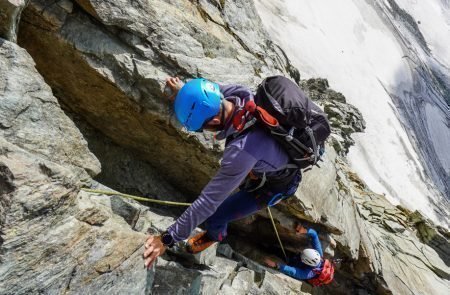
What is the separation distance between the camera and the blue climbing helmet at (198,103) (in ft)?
15.4

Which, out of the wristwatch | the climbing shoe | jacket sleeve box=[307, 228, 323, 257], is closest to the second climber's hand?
the wristwatch

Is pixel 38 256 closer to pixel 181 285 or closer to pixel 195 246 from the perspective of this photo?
pixel 181 285

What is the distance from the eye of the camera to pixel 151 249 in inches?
194

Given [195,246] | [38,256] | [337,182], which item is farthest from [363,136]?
[38,256]

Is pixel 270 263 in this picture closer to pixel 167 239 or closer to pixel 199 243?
pixel 199 243

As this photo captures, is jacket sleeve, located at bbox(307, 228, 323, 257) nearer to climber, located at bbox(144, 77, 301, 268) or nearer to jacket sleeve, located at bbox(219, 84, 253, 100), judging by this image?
climber, located at bbox(144, 77, 301, 268)

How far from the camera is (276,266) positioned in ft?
27.9

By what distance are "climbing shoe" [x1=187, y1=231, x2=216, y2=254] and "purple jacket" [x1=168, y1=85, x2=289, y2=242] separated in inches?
43.8

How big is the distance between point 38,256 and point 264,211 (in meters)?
4.95

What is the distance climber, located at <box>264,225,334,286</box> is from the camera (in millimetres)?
8234

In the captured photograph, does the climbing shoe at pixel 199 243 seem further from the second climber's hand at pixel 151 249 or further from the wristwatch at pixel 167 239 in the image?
the wristwatch at pixel 167 239

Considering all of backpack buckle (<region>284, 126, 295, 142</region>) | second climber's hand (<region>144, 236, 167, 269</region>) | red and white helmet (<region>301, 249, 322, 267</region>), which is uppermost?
backpack buckle (<region>284, 126, 295, 142</region>)

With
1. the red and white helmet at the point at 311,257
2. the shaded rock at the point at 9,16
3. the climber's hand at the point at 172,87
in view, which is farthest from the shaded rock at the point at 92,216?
the red and white helmet at the point at 311,257

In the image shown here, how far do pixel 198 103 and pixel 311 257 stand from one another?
506 cm
